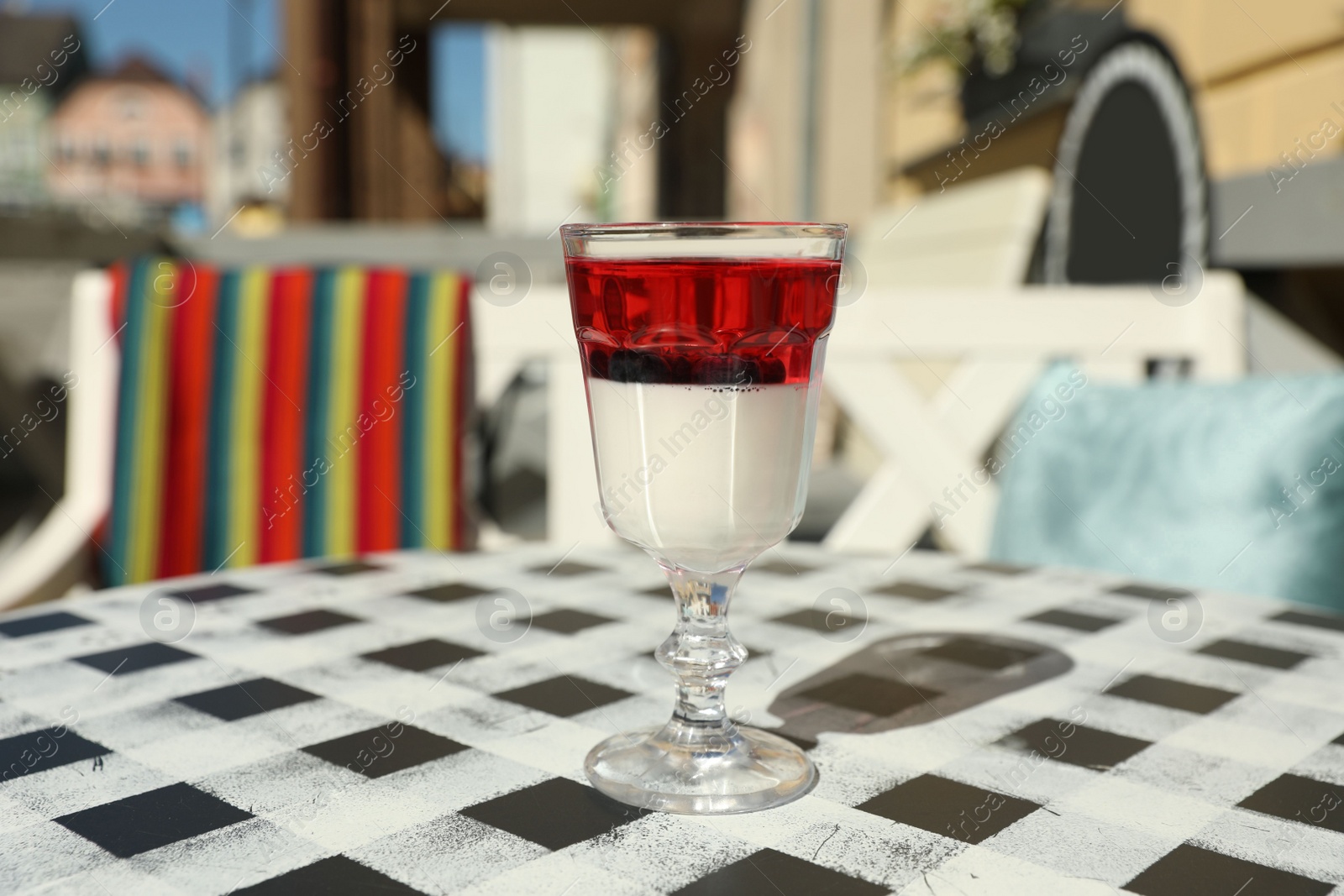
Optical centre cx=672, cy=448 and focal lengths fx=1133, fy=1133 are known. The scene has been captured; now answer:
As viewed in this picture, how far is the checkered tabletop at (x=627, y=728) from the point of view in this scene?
20.8 inches

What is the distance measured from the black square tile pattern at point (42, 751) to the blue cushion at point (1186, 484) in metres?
1.25

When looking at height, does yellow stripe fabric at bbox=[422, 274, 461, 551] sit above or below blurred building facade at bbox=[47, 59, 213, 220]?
below

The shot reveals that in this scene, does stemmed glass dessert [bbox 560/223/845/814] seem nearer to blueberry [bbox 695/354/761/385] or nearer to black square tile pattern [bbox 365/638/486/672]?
blueberry [bbox 695/354/761/385]

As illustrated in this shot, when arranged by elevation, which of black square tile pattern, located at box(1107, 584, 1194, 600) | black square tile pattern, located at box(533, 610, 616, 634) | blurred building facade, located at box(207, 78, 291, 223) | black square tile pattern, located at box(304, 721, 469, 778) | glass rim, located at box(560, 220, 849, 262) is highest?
blurred building facade, located at box(207, 78, 291, 223)

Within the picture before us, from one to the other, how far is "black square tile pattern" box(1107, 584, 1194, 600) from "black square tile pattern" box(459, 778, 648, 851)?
714 mm

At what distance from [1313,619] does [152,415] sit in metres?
1.65

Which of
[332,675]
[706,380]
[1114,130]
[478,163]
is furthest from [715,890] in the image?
[478,163]

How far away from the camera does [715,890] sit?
0.50m

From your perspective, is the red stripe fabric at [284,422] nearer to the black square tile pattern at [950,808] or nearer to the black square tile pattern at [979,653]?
the black square tile pattern at [979,653]

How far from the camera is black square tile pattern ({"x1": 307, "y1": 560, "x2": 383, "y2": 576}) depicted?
1195 millimetres

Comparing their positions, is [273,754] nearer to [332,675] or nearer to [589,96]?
[332,675]

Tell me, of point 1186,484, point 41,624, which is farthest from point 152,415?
point 1186,484

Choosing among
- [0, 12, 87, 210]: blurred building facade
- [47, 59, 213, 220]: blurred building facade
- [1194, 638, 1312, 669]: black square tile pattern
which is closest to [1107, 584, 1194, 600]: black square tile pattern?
[1194, 638, 1312, 669]: black square tile pattern

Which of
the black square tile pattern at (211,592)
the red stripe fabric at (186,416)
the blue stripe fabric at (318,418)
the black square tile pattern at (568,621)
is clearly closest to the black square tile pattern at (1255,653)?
the black square tile pattern at (568,621)
